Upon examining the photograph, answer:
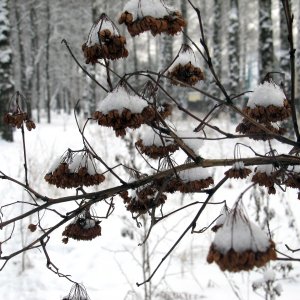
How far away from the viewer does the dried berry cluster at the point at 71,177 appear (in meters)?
1.43

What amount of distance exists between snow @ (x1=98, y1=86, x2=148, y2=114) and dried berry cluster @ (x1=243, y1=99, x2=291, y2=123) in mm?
396

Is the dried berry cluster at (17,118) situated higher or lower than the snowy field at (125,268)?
higher

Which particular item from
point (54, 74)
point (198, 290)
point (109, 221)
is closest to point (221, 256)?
point (198, 290)

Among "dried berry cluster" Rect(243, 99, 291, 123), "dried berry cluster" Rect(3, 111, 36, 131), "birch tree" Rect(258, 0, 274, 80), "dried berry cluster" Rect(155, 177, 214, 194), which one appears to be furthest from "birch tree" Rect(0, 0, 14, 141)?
"dried berry cluster" Rect(243, 99, 291, 123)

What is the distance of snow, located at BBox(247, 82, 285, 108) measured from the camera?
1.37 meters

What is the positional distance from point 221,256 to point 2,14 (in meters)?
10.6

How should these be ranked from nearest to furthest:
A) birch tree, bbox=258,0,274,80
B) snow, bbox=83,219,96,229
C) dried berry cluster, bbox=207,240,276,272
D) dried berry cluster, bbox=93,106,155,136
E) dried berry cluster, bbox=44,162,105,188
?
dried berry cluster, bbox=207,240,276,272, dried berry cluster, bbox=93,106,155,136, dried berry cluster, bbox=44,162,105,188, snow, bbox=83,219,96,229, birch tree, bbox=258,0,274,80

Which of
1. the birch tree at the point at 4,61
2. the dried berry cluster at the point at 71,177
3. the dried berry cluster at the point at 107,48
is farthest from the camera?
the birch tree at the point at 4,61

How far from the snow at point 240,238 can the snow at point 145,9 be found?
0.66 metres

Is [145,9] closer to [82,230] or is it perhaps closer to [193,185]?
[193,185]

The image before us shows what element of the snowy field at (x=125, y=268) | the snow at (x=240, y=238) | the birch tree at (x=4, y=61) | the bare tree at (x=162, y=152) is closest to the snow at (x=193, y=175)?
the bare tree at (x=162, y=152)

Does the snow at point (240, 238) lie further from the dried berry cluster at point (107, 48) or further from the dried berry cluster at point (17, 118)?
the dried berry cluster at point (17, 118)

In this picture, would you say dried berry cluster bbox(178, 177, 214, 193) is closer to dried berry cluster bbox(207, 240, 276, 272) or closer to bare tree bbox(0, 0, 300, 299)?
bare tree bbox(0, 0, 300, 299)

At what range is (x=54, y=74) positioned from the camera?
110 feet
